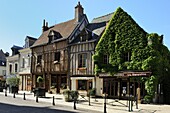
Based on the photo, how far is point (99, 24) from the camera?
86.0 ft

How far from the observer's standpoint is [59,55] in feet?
90.6

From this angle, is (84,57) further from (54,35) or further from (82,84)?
(54,35)

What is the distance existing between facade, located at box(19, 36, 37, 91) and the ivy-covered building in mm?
13620

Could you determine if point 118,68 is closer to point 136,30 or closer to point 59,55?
point 136,30

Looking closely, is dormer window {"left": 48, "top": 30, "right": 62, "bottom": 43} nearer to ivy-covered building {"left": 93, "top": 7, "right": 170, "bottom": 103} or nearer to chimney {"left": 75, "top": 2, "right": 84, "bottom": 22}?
chimney {"left": 75, "top": 2, "right": 84, "bottom": 22}

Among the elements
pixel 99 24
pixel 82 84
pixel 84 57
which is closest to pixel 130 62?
pixel 84 57

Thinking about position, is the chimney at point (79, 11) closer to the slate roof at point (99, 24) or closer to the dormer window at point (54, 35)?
the slate roof at point (99, 24)

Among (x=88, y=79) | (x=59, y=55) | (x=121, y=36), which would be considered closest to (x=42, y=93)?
(x=88, y=79)

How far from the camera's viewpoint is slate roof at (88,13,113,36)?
24737mm

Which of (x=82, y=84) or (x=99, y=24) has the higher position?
(x=99, y=24)

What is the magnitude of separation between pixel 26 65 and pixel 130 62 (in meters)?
18.3

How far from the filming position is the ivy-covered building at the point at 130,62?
18719 mm

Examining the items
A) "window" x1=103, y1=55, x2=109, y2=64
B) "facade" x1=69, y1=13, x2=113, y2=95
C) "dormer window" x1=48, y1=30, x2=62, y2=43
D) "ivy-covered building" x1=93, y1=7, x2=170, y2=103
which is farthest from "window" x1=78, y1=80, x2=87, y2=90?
"dormer window" x1=48, y1=30, x2=62, y2=43

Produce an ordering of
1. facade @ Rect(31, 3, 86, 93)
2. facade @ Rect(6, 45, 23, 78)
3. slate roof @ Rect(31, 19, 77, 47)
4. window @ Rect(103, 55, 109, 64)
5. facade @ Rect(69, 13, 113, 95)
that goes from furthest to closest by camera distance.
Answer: facade @ Rect(6, 45, 23, 78), slate roof @ Rect(31, 19, 77, 47), facade @ Rect(31, 3, 86, 93), facade @ Rect(69, 13, 113, 95), window @ Rect(103, 55, 109, 64)
